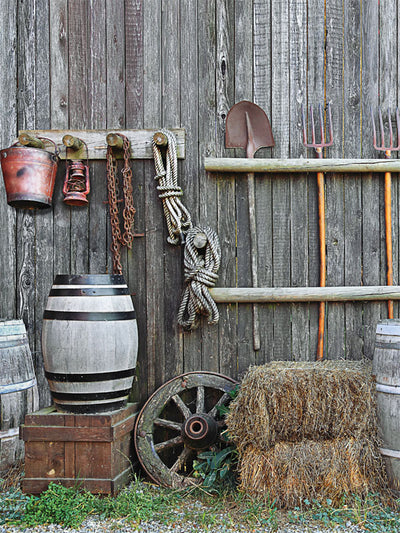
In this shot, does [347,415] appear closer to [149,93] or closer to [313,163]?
[313,163]

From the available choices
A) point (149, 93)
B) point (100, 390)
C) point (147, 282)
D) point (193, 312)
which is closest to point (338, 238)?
point (193, 312)

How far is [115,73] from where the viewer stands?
3.25 meters

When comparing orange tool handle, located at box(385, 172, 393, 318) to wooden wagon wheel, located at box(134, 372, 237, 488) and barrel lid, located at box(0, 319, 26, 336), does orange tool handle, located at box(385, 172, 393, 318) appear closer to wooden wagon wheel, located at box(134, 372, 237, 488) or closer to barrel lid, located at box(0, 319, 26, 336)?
wooden wagon wheel, located at box(134, 372, 237, 488)

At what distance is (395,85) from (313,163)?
82 cm

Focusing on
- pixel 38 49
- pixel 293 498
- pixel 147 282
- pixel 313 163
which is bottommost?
pixel 293 498

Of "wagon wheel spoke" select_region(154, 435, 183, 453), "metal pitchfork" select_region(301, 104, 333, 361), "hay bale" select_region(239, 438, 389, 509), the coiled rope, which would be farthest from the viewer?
"metal pitchfork" select_region(301, 104, 333, 361)

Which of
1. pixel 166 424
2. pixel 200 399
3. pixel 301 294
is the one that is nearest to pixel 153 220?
pixel 301 294

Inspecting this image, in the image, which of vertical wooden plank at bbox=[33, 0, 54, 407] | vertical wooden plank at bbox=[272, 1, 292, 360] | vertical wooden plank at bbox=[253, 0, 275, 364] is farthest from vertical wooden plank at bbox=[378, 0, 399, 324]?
vertical wooden plank at bbox=[33, 0, 54, 407]

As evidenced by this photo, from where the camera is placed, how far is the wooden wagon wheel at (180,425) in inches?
111

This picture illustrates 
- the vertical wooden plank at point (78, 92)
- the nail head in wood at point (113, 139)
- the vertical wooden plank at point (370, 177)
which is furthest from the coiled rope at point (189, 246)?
the vertical wooden plank at point (370, 177)

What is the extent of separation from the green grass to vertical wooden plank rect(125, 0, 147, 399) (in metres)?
1.17

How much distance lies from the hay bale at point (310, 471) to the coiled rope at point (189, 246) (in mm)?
922

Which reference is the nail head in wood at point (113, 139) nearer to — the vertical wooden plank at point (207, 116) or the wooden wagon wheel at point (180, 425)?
the vertical wooden plank at point (207, 116)

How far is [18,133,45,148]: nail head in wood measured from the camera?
3.08 metres
